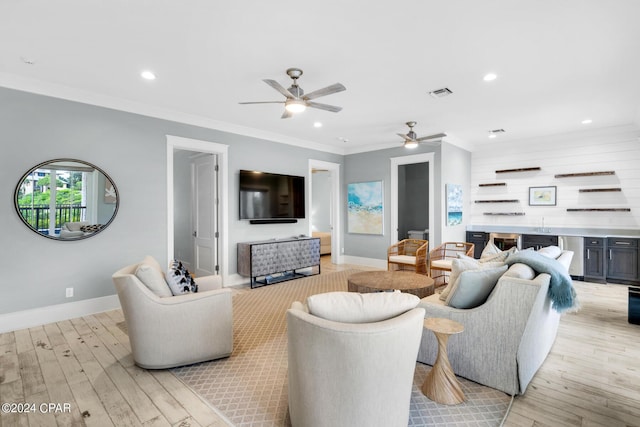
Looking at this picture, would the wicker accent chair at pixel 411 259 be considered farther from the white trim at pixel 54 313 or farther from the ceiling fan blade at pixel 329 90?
the white trim at pixel 54 313

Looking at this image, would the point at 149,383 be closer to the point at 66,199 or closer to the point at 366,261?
the point at 66,199

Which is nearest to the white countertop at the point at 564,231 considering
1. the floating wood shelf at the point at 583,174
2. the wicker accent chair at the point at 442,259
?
the floating wood shelf at the point at 583,174

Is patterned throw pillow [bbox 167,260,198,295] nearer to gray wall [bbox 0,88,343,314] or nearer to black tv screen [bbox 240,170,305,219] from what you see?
gray wall [bbox 0,88,343,314]

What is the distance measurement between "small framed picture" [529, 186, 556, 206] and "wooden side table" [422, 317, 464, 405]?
18.6 ft

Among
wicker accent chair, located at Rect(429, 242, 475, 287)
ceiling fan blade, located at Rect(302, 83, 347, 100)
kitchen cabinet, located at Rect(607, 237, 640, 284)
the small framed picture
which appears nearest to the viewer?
ceiling fan blade, located at Rect(302, 83, 347, 100)

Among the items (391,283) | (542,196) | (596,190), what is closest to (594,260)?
(596,190)

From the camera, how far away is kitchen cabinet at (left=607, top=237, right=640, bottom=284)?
209 inches

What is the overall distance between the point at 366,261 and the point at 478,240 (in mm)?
2464

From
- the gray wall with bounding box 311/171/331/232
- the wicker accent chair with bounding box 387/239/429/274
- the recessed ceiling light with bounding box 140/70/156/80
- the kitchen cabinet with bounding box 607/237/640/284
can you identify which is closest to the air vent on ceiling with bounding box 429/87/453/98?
the wicker accent chair with bounding box 387/239/429/274

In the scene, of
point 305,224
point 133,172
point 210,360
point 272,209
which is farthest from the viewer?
point 305,224

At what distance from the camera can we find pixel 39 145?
364 cm

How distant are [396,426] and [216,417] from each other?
3.67ft

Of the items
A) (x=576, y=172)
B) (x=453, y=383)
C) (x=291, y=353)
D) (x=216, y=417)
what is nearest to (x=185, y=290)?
(x=216, y=417)

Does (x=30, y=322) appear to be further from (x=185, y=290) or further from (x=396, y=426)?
(x=396, y=426)
